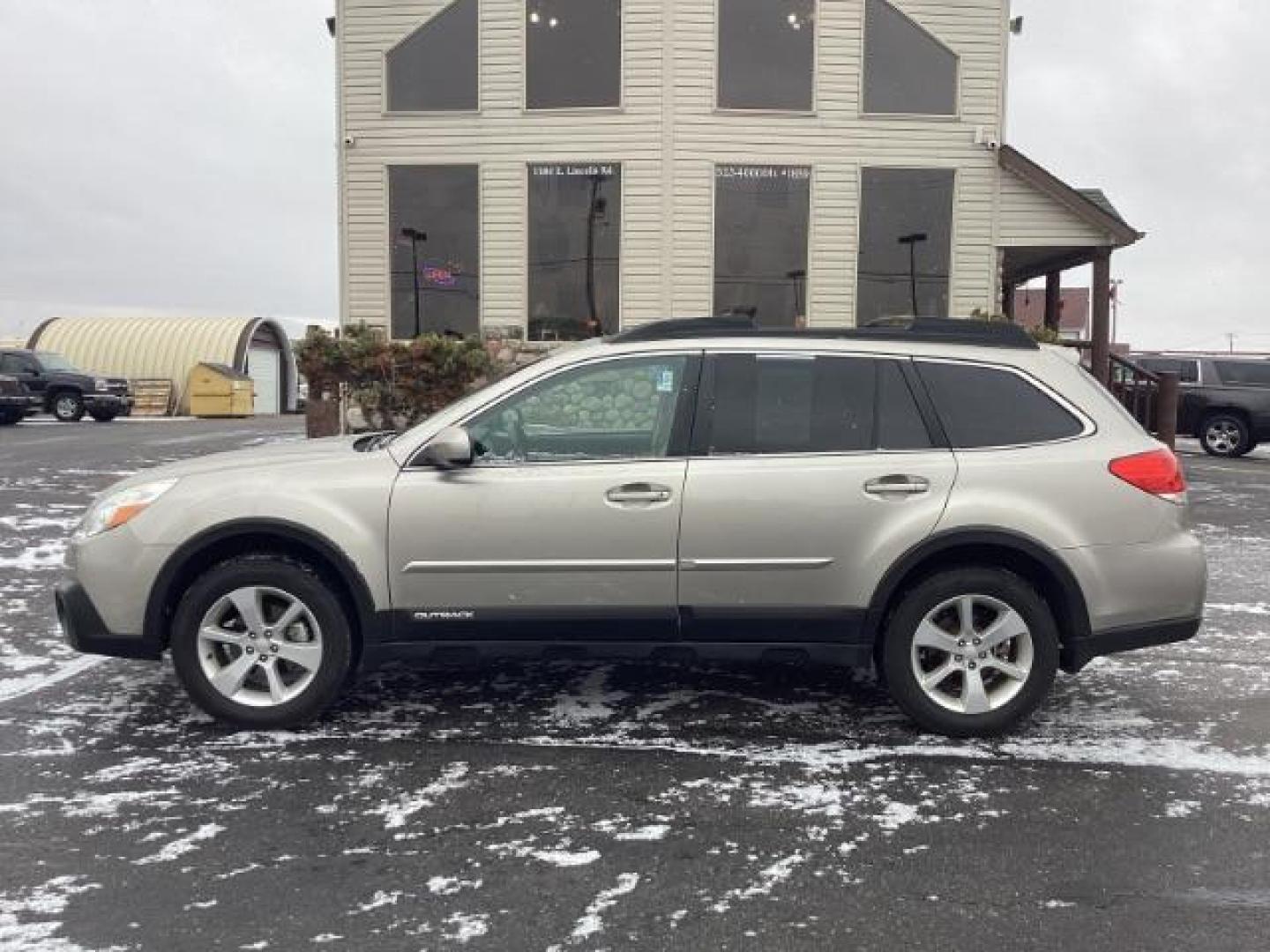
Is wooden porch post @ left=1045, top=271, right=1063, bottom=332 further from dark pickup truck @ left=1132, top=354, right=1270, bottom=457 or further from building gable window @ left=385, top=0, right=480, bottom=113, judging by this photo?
building gable window @ left=385, top=0, right=480, bottom=113

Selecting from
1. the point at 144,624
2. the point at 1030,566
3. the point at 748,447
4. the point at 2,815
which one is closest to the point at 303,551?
the point at 144,624

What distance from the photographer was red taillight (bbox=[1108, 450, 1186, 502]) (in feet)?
13.8

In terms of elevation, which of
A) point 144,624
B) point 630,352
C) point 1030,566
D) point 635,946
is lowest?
point 635,946

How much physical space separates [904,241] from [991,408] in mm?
10699

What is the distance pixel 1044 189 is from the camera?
46.6ft

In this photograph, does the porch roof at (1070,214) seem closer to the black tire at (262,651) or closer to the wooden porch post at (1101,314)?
the wooden porch post at (1101,314)

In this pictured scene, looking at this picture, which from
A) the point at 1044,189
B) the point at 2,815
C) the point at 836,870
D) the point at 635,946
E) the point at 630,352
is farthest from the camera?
the point at 1044,189

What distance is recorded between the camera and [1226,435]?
18.1 m

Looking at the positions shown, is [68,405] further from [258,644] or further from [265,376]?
[258,644]

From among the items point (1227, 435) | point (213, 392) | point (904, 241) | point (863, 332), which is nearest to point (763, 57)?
point (904, 241)

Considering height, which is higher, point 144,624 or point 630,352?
point 630,352

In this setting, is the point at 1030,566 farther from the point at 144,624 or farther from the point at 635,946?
the point at 144,624

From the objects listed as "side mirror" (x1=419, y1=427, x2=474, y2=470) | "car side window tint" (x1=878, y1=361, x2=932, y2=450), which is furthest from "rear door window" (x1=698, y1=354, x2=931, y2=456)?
"side mirror" (x1=419, y1=427, x2=474, y2=470)

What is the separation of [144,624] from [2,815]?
3.01 feet
